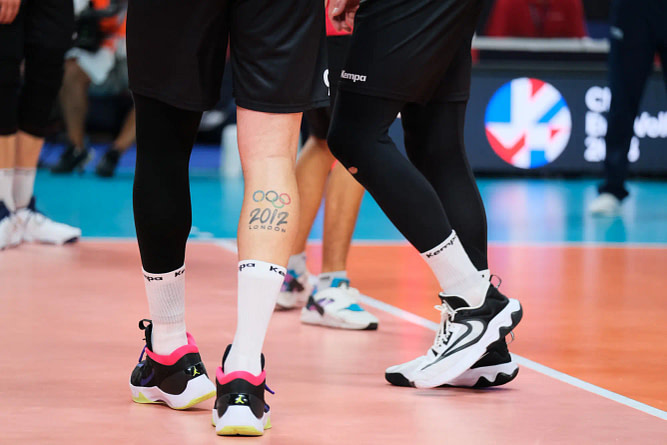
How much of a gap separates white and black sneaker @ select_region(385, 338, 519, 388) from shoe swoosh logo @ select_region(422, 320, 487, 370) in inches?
2.1

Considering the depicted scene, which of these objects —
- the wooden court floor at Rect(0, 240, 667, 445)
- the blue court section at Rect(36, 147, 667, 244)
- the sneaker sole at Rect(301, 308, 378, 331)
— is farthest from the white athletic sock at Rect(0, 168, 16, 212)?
the sneaker sole at Rect(301, 308, 378, 331)

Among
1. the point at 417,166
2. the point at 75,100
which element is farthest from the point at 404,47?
the point at 75,100

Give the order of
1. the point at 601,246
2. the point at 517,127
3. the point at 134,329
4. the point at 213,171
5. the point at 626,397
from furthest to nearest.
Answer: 1. the point at 213,171
2. the point at 517,127
3. the point at 601,246
4. the point at 134,329
5. the point at 626,397

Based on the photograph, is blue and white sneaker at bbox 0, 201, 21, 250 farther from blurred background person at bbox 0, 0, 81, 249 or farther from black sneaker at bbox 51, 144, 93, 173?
black sneaker at bbox 51, 144, 93, 173

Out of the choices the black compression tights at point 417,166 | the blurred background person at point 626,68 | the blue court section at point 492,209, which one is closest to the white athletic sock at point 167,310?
the black compression tights at point 417,166

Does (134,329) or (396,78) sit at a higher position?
(396,78)

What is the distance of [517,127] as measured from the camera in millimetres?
9500

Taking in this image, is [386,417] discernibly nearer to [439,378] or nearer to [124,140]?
[439,378]

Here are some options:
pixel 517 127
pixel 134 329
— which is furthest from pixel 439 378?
pixel 517 127

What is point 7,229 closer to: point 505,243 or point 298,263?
point 298,263

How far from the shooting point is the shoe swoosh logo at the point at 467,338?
2.91m

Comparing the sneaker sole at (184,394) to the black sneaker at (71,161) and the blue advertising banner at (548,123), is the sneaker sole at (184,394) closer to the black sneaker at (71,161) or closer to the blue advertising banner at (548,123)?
the blue advertising banner at (548,123)

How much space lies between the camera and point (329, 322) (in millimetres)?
3781

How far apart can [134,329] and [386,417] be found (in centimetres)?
125
